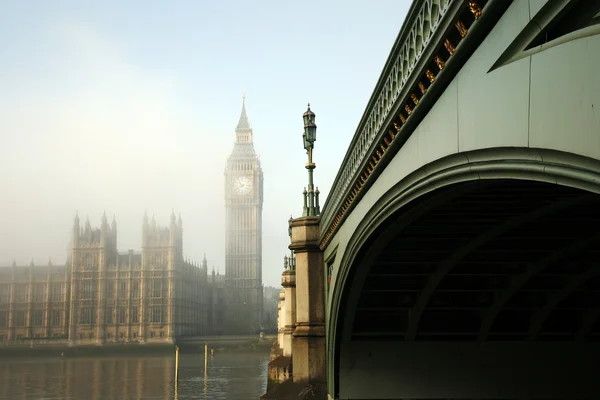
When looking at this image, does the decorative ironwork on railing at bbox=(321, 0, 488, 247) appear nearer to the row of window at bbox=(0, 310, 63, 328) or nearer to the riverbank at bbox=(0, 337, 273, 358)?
the riverbank at bbox=(0, 337, 273, 358)

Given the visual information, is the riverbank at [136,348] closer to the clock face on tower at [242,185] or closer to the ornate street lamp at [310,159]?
the clock face on tower at [242,185]

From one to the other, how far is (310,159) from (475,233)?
8.21 metres

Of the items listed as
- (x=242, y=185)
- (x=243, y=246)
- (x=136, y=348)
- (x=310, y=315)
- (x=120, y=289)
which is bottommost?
(x=136, y=348)

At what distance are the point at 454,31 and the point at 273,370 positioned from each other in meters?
25.3

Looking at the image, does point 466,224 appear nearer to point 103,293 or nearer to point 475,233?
point 475,233

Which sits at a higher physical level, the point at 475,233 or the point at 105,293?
the point at 105,293

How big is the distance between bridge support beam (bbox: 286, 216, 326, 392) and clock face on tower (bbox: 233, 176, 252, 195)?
126 meters

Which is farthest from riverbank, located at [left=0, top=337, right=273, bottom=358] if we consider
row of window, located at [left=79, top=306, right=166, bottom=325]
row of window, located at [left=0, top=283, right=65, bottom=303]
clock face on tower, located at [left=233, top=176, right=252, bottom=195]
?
clock face on tower, located at [left=233, top=176, right=252, bottom=195]

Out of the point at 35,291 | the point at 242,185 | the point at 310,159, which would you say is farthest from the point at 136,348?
the point at 310,159

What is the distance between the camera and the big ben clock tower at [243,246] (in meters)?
138

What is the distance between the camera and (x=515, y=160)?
4137mm

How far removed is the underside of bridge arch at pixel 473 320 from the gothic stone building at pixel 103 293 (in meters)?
94.3

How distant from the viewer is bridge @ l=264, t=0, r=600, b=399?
12.0ft

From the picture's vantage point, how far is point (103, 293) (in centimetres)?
A: 11125
